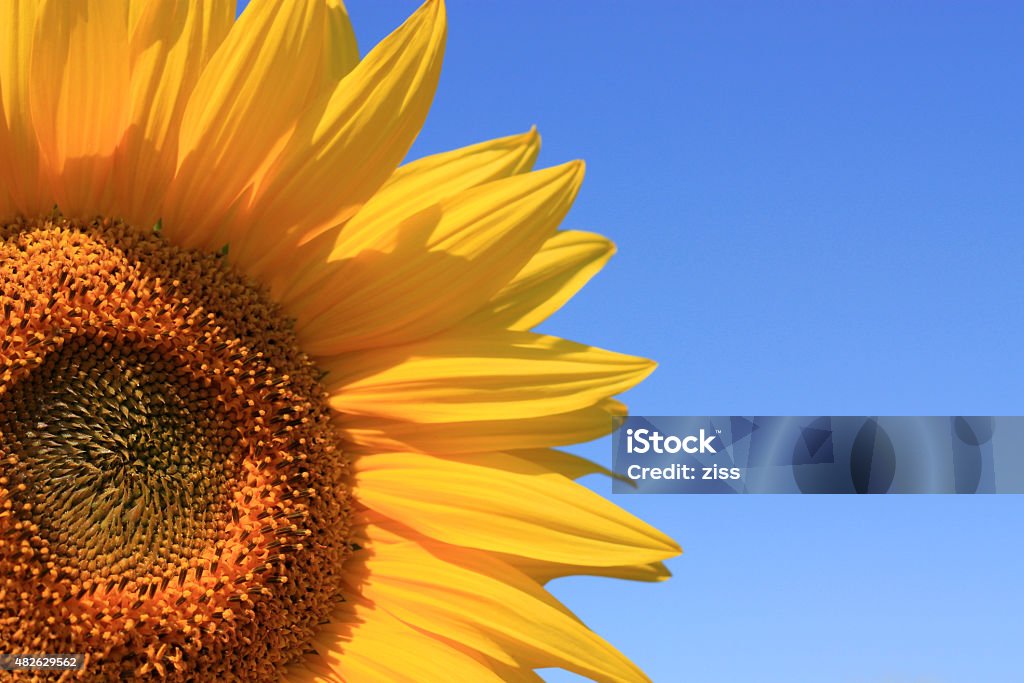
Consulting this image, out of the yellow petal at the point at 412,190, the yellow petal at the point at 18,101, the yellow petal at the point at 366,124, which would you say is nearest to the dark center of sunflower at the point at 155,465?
the yellow petal at the point at 18,101

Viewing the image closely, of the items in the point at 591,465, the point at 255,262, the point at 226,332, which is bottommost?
the point at 591,465

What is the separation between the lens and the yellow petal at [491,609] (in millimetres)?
2867

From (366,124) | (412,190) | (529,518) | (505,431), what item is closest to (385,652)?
(529,518)

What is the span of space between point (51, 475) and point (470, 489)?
38.9 inches

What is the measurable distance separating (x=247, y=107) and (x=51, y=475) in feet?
3.20

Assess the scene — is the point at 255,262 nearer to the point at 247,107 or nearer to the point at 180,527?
the point at 247,107

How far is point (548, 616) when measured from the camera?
9.46ft

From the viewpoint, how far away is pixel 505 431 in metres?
2.96

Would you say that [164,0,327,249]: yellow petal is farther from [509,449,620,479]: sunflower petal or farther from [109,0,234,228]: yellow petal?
[509,449,620,479]: sunflower petal

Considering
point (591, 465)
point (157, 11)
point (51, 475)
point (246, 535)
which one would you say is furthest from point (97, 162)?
point (591, 465)

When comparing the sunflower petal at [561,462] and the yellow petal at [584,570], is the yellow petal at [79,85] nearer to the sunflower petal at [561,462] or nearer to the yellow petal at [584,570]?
the sunflower petal at [561,462]

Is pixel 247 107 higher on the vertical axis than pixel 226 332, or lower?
higher

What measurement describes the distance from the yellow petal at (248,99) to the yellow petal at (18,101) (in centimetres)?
33

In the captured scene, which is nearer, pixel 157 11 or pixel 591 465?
pixel 157 11
